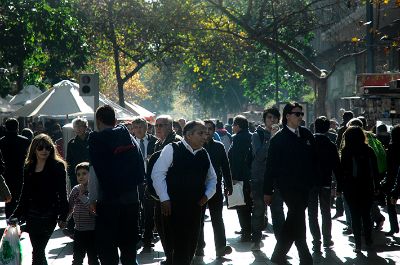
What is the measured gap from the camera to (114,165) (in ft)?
28.0

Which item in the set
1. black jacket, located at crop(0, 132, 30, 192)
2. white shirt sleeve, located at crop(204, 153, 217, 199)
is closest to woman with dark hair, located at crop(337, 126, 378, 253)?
white shirt sleeve, located at crop(204, 153, 217, 199)

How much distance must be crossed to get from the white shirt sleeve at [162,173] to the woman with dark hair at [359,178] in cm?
415

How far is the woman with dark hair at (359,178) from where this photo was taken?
12.0 m

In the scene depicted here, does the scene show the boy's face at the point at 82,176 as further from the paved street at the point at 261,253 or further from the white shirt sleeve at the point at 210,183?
the white shirt sleeve at the point at 210,183

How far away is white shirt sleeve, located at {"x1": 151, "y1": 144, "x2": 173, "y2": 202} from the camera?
Answer: 8305 millimetres

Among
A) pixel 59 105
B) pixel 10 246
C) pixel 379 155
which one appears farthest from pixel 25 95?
pixel 10 246

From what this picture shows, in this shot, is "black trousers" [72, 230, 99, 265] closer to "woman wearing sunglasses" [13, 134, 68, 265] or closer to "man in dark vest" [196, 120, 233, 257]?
"woman wearing sunglasses" [13, 134, 68, 265]

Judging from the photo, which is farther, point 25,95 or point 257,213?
point 25,95

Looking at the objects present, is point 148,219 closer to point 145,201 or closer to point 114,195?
point 145,201

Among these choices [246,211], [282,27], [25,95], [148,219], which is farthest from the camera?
[25,95]

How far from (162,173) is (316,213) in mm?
3986

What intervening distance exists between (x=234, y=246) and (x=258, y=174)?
1069 millimetres

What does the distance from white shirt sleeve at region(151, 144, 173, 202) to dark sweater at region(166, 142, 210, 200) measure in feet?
0.14

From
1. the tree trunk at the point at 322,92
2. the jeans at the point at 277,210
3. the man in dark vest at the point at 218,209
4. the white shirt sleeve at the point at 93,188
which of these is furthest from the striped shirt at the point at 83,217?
the tree trunk at the point at 322,92
